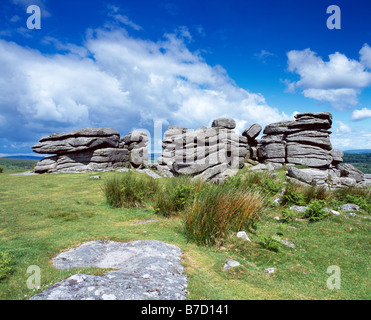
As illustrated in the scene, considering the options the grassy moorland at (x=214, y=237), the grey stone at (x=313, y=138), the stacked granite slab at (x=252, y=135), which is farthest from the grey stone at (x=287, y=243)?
the grey stone at (x=313, y=138)

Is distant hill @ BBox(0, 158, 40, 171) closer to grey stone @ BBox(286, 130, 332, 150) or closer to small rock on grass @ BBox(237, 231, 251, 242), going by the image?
grey stone @ BBox(286, 130, 332, 150)

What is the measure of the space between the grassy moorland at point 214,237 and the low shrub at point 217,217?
0.09ft

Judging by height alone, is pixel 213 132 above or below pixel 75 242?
above

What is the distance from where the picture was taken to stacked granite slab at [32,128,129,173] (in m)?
26.0

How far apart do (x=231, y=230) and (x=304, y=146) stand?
2025 cm

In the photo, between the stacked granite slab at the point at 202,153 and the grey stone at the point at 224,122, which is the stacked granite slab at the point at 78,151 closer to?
the grey stone at the point at 224,122

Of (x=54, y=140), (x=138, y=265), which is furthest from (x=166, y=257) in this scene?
(x=54, y=140)

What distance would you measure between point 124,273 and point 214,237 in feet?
9.46

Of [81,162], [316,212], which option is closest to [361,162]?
[81,162]

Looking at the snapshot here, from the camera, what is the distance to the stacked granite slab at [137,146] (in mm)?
29297

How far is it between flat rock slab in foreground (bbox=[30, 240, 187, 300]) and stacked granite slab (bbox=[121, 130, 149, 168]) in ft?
77.7
